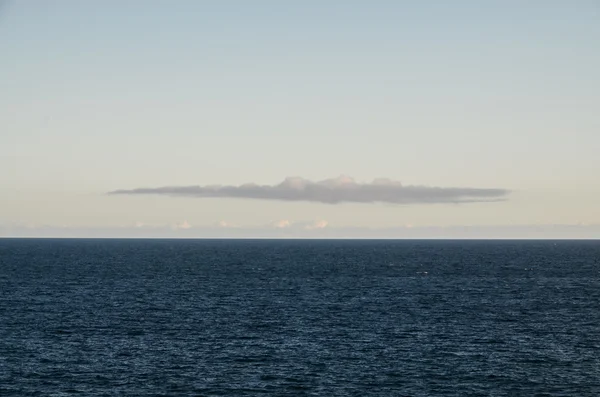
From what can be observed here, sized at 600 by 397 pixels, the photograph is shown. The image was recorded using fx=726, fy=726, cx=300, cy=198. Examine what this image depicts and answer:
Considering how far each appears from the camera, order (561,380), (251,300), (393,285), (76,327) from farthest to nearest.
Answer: (393,285) → (251,300) → (76,327) → (561,380)

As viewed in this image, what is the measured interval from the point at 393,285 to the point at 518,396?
326ft

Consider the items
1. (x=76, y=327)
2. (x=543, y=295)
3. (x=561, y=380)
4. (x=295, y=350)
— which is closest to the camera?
(x=561, y=380)

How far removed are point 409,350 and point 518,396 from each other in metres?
20.3

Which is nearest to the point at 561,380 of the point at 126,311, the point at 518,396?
the point at 518,396

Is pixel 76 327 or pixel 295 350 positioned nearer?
pixel 295 350

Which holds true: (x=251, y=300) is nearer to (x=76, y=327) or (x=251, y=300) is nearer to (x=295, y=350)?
(x=76, y=327)

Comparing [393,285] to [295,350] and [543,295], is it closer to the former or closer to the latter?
[543,295]

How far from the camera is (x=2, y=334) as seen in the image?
300ft

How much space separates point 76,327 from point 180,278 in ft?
276

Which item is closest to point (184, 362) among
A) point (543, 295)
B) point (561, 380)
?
point (561, 380)

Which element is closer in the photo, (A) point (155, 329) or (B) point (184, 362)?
(B) point (184, 362)

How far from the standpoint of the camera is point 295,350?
8369 cm

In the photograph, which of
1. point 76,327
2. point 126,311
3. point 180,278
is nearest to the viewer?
point 76,327

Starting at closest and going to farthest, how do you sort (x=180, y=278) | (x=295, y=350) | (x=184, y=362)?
(x=184, y=362), (x=295, y=350), (x=180, y=278)
